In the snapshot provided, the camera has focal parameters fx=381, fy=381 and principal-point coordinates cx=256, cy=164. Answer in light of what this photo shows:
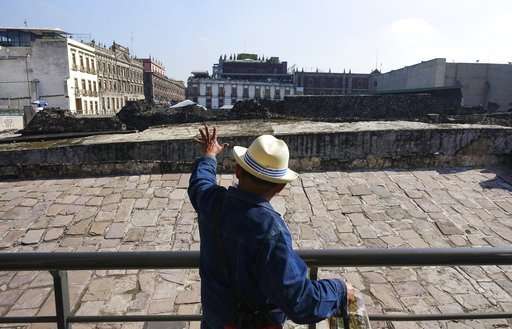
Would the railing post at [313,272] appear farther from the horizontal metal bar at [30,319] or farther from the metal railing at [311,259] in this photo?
the horizontal metal bar at [30,319]

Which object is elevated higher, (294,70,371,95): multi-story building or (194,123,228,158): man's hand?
(294,70,371,95): multi-story building

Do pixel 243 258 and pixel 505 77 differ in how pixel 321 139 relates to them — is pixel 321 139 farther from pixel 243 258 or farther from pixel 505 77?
pixel 505 77

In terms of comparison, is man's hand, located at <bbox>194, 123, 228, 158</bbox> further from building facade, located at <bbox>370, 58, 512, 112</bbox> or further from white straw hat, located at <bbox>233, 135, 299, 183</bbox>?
building facade, located at <bbox>370, 58, 512, 112</bbox>

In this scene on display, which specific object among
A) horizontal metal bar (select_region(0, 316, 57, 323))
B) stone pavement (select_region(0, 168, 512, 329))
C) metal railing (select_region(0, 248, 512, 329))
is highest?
metal railing (select_region(0, 248, 512, 329))

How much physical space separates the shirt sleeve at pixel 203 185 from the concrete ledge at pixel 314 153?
699cm

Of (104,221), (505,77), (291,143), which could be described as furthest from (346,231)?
(505,77)

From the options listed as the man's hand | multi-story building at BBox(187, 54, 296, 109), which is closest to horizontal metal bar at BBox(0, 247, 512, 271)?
the man's hand

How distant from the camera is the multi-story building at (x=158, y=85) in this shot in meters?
60.9

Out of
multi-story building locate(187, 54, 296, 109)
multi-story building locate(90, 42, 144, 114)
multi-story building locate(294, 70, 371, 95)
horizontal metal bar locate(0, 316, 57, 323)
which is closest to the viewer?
horizontal metal bar locate(0, 316, 57, 323)

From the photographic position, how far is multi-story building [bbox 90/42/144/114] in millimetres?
41438

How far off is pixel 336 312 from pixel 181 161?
8.36 metres

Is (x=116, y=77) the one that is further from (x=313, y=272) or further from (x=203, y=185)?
(x=313, y=272)

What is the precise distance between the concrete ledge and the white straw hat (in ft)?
24.6

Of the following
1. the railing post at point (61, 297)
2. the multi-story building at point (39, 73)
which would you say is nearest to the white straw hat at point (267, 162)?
the railing post at point (61, 297)
